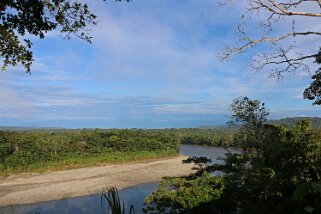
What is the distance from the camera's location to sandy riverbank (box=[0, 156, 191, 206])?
33.8m

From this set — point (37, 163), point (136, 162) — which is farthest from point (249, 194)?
point (136, 162)

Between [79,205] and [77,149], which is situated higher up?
[77,149]

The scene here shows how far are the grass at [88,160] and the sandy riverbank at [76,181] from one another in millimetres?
1675

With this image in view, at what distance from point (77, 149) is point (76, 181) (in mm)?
19023

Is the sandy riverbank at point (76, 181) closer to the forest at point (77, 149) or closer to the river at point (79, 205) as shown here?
the river at point (79, 205)

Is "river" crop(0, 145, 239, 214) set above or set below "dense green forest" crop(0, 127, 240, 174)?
below

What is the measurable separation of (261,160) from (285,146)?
4.58ft

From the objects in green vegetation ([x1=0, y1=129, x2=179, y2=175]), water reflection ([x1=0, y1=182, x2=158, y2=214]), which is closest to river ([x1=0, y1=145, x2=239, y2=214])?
water reflection ([x1=0, y1=182, x2=158, y2=214])

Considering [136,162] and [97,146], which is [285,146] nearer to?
[136,162]

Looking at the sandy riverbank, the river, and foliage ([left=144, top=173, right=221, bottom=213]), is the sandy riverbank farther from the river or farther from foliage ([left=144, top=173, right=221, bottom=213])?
foliage ([left=144, top=173, right=221, bottom=213])

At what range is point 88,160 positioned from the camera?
53.0m

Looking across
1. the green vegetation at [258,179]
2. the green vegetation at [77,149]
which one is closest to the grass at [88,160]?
the green vegetation at [77,149]

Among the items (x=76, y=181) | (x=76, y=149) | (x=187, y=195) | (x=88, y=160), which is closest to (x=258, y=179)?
(x=187, y=195)

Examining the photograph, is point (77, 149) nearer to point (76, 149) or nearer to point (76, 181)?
point (76, 149)
